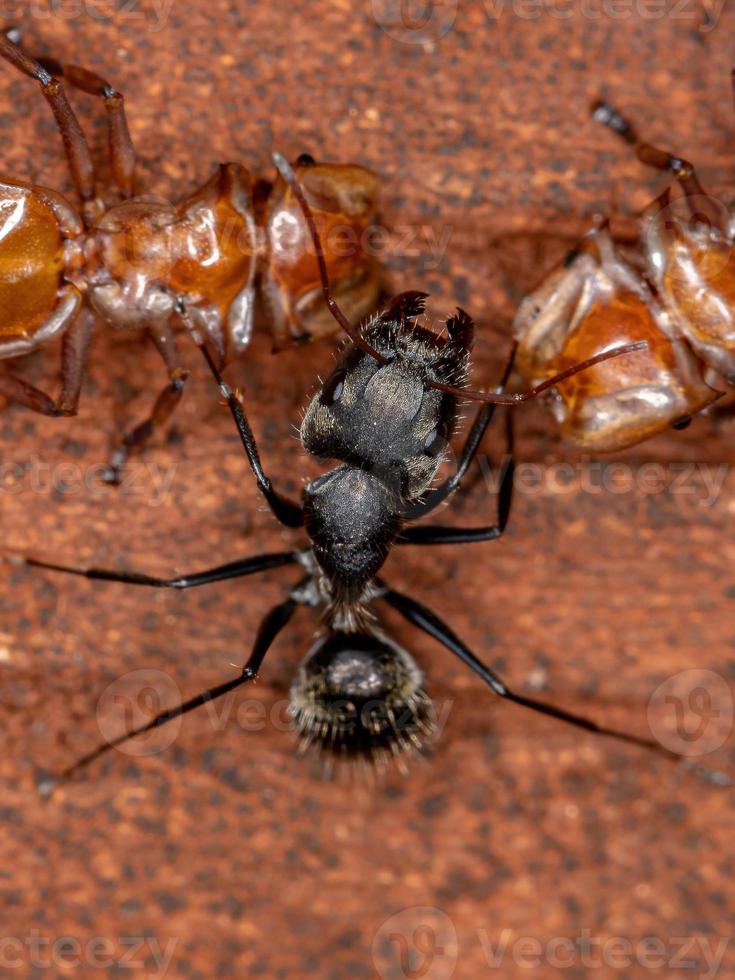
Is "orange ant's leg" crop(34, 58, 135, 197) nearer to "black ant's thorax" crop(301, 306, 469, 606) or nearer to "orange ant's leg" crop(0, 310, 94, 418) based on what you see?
"orange ant's leg" crop(0, 310, 94, 418)

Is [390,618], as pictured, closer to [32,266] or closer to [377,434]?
[377,434]

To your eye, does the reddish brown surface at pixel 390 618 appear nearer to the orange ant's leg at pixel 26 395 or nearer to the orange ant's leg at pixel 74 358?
the orange ant's leg at pixel 74 358

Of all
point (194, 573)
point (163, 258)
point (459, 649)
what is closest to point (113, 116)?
point (163, 258)

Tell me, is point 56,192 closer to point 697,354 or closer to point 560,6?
point 560,6

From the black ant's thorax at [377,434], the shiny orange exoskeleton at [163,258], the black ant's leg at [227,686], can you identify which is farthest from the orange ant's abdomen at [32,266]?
the black ant's leg at [227,686]

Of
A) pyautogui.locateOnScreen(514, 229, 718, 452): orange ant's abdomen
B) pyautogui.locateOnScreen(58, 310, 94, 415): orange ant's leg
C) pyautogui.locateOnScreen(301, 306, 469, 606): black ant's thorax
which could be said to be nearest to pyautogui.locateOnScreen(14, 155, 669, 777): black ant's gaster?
pyautogui.locateOnScreen(301, 306, 469, 606): black ant's thorax
